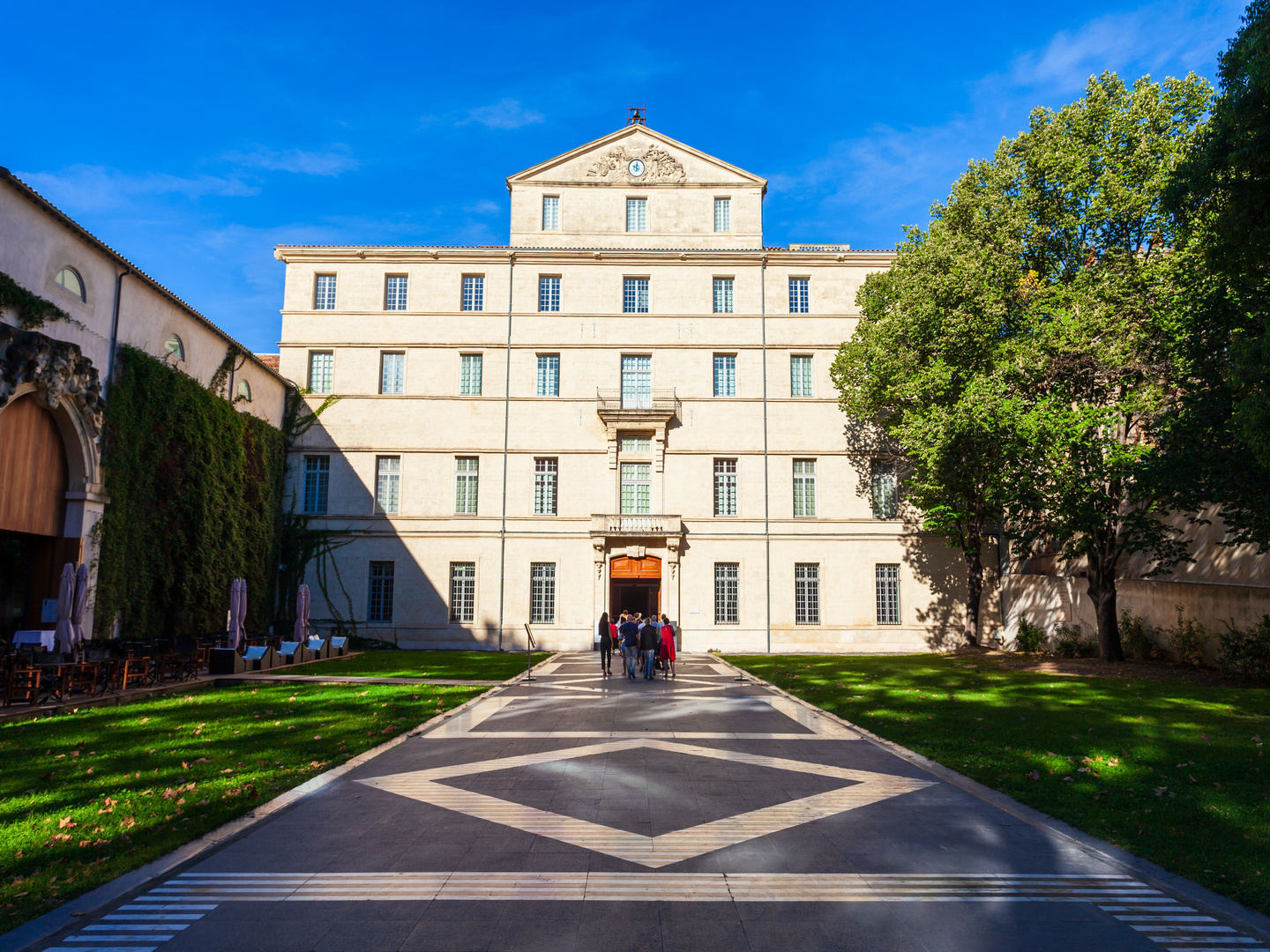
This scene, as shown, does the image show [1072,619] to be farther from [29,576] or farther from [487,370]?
[29,576]

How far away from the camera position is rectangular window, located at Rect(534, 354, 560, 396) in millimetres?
34281

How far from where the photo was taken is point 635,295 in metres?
35.0

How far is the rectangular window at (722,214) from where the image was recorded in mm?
35562

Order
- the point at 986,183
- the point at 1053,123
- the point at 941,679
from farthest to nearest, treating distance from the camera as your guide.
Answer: the point at 986,183
the point at 1053,123
the point at 941,679

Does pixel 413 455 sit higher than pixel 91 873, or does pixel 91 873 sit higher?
pixel 413 455

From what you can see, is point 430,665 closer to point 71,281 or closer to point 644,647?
point 644,647

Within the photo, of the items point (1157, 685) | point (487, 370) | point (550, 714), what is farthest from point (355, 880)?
point (487, 370)

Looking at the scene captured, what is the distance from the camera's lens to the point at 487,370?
1347 inches

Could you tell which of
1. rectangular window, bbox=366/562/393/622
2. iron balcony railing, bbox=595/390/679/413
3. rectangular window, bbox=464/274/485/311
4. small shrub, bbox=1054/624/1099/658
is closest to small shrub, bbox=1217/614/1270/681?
small shrub, bbox=1054/624/1099/658

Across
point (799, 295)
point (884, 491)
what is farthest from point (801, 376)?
point (884, 491)

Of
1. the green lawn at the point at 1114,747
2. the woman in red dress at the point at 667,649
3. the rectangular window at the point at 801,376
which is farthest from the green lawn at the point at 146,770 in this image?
the rectangular window at the point at 801,376

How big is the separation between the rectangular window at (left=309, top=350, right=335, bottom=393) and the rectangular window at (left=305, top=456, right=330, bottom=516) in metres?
3.09

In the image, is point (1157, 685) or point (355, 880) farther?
point (1157, 685)

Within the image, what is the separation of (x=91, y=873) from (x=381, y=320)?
30895 millimetres
